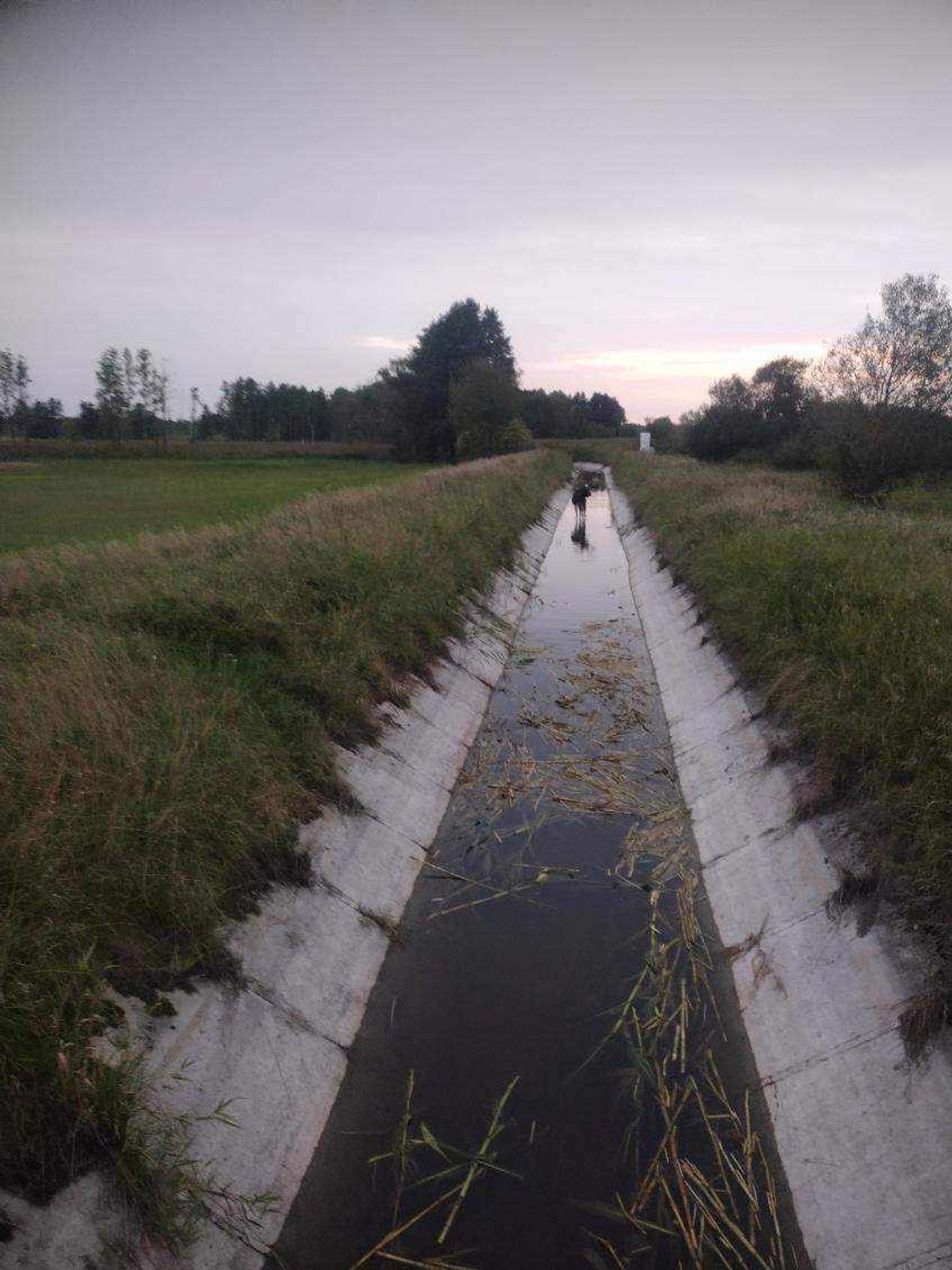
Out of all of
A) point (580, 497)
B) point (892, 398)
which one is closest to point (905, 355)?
point (892, 398)

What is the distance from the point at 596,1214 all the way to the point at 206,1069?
257 cm

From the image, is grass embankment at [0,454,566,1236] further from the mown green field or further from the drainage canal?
the mown green field

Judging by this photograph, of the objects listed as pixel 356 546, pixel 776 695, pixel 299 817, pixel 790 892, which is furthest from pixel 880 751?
pixel 356 546

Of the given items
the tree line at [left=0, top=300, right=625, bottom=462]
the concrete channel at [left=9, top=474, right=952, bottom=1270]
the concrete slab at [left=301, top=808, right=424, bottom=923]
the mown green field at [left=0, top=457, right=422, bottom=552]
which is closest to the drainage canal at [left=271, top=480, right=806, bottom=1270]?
the concrete channel at [left=9, top=474, right=952, bottom=1270]

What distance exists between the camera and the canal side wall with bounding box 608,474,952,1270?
4008 mm

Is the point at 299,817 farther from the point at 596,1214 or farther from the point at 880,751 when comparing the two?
the point at 880,751

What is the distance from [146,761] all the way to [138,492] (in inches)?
1403

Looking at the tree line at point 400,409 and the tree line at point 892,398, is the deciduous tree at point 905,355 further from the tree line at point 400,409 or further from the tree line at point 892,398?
the tree line at point 400,409

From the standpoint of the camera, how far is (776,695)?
922 centimetres

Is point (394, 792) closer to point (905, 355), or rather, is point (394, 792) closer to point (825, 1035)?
point (825, 1035)

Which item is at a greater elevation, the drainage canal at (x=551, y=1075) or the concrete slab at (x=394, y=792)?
the concrete slab at (x=394, y=792)

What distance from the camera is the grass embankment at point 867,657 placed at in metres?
5.62

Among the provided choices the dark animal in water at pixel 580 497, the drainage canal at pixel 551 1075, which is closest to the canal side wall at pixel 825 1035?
the drainage canal at pixel 551 1075

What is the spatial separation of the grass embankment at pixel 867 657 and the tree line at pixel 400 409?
4945 cm
